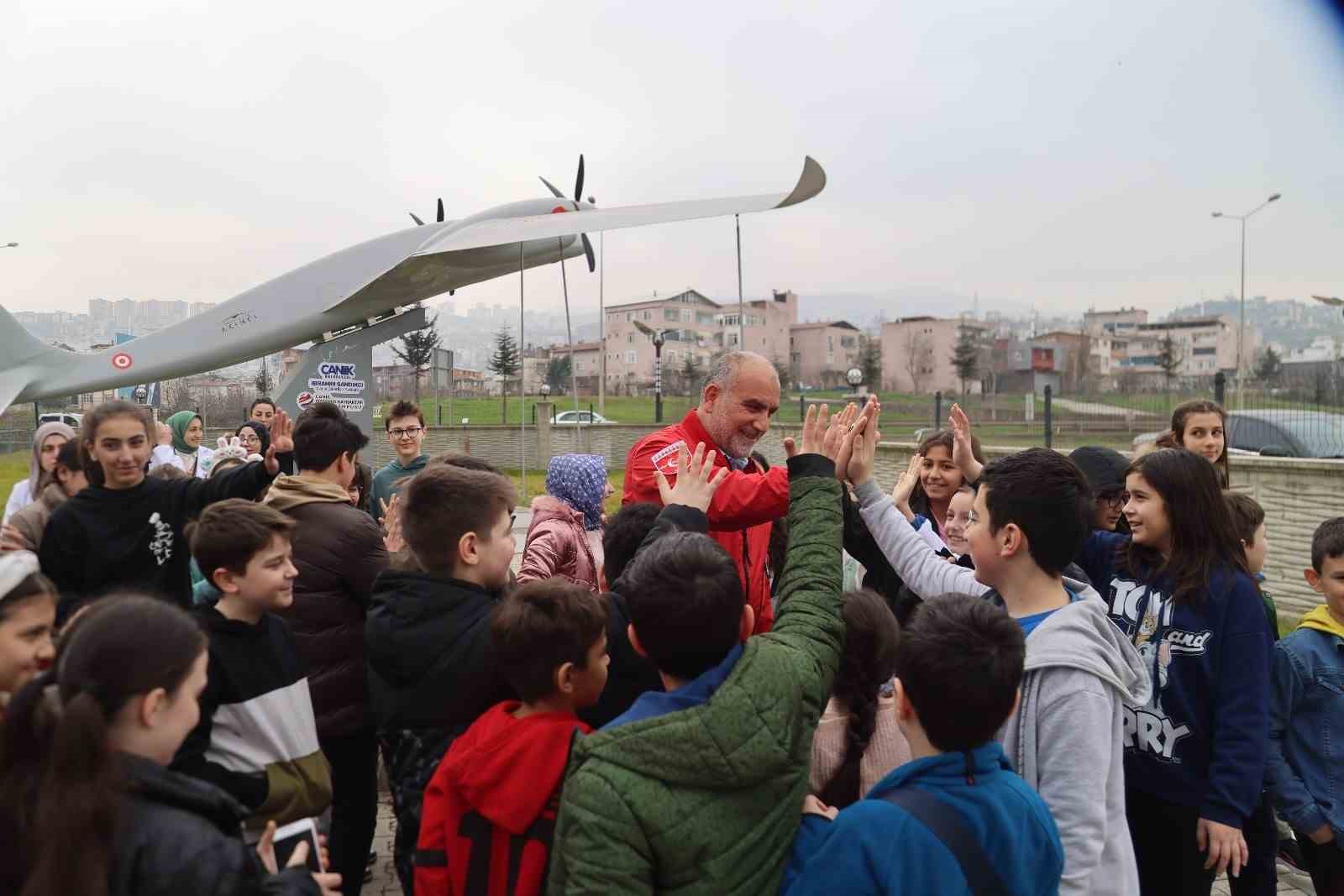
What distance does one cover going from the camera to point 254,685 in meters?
2.42

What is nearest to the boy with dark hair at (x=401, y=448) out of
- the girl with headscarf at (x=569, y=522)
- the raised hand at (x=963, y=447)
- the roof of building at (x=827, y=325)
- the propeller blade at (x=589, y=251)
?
the girl with headscarf at (x=569, y=522)

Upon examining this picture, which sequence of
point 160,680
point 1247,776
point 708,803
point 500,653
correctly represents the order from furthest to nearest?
point 1247,776
point 500,653
point 708,803
point 160,680

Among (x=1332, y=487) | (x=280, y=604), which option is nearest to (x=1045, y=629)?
(x=280, y=604)

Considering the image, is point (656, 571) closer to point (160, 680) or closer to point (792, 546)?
point (792, 546)

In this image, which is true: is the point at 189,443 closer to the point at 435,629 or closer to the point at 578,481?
the point at 578,481

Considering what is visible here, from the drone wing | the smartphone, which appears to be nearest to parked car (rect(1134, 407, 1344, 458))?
the drone wing

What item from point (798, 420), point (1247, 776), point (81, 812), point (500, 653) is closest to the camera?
point (81, 812)

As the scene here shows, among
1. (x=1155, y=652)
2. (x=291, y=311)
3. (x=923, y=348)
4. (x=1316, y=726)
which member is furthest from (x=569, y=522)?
(x=923, y=348)

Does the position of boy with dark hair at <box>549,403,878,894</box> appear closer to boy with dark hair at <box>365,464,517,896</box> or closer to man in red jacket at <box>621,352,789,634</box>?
boy with dark hair at <box>365,464,517,896</box>

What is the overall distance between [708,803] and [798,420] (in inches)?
941

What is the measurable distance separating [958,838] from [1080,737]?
55cm

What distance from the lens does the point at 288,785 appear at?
240cm

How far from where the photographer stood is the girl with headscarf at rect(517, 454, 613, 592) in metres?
3.63

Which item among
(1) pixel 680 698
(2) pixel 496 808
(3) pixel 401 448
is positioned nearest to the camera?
(1) pixel 680 698
